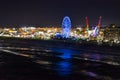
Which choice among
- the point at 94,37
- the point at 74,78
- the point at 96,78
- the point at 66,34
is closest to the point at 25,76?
the point at 74,78

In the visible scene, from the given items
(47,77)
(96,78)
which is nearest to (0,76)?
(47,77)

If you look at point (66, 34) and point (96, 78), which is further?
point (66, 34)

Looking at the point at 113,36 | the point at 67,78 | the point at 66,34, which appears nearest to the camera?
the point at 67,78

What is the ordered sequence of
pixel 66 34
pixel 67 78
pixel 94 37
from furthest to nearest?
pixel 94 37 < pixel 66 34 < pixel 67 78

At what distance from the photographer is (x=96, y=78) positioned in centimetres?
2512

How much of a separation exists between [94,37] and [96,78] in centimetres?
12540

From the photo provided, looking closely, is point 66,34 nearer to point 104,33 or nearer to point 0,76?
point 104,33

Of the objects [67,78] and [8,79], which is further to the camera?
[67,78]

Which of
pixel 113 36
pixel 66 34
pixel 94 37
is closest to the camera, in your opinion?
pixel 66 34

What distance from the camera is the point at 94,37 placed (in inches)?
5901

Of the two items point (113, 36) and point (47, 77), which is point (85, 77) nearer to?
point (47, 77)

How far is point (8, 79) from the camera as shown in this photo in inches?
923

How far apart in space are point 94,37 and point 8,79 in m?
128

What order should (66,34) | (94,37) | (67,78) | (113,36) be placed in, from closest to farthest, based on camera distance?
(67,78)
(66,34)
(94,37)
(113,36)
